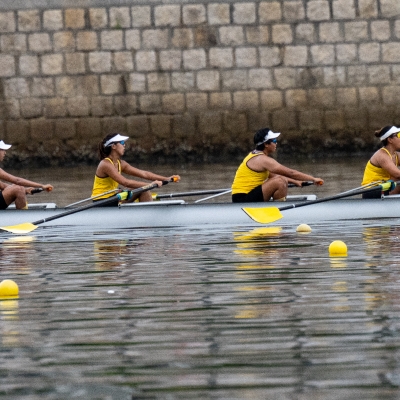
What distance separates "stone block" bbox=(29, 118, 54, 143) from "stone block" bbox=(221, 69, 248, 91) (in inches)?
134

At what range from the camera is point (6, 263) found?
33.2 feet

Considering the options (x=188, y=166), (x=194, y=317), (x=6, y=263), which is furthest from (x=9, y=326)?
(x=188, y=166)

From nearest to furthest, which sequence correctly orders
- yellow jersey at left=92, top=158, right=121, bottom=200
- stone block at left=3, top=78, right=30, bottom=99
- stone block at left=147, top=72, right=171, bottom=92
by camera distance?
yellow jersey at left=92, top=158, right=121, bottom=200 → stone block at left=147, top=72, right=171, bottom=92 → stone block at left=3, top=78, right=30, bottom=99

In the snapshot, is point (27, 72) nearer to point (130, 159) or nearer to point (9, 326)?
point (130, 159)

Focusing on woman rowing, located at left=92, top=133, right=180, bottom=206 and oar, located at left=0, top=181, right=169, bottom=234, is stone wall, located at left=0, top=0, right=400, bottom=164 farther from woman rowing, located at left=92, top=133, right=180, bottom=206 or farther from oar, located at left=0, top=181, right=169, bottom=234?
oar, located at left=0, top=181, right=169, bottom=234

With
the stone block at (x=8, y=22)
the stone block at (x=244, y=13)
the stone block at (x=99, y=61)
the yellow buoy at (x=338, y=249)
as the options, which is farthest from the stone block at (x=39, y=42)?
the yellow buoy at (x=338, y=249)

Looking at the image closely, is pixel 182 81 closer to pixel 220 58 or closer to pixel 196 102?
pixel 196 102

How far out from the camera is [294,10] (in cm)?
2327

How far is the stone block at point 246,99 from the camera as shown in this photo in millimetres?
23703

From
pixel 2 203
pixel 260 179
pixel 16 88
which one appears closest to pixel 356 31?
pixel 16 88

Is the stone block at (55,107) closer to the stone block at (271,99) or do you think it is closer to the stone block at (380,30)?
the stone block at (271,99)

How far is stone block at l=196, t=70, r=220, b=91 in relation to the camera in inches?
932

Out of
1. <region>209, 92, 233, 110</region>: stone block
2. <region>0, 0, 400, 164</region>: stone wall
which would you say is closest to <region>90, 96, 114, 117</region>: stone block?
<region>0, 0, 400, 164</region>: stone wall

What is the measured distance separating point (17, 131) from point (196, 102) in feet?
11.3
